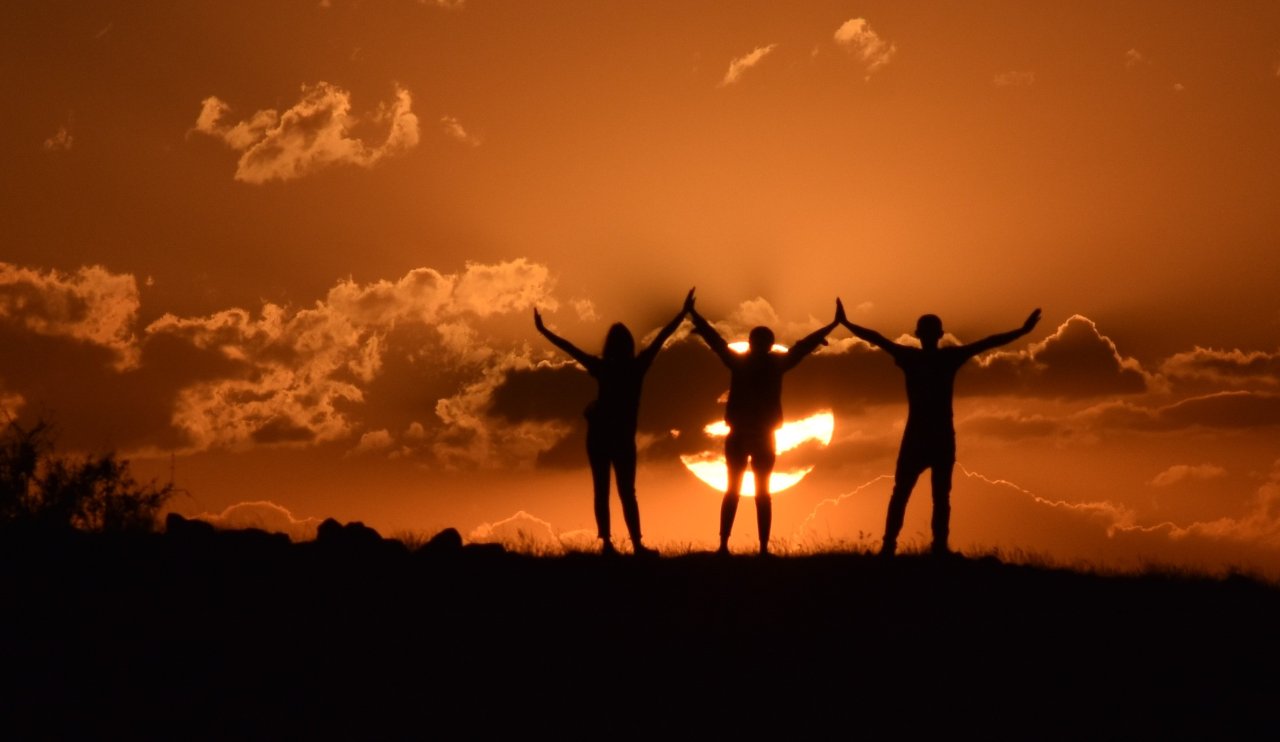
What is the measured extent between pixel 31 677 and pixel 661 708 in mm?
5864

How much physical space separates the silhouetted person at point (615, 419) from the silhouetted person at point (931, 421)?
11.0ft

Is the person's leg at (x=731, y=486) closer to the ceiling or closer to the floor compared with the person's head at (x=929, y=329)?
closer to the floor

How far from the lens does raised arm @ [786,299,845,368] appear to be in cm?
1636

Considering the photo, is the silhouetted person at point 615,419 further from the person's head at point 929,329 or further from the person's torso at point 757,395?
the person's head at point 929,329

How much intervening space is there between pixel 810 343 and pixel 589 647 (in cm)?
601

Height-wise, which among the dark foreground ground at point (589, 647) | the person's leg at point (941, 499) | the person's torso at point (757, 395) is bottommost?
the dark foreground ground at point (589, 647)

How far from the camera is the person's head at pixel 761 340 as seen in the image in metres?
16.2

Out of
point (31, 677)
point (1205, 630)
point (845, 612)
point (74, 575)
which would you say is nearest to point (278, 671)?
point (31, 677)

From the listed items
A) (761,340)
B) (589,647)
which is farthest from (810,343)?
(589,647)

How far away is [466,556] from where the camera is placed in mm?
15719

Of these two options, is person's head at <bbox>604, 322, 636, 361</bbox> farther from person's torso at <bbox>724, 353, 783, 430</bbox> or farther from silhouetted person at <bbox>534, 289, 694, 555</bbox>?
person's torso at <bbox>724, 353, 783, 430</bbox>

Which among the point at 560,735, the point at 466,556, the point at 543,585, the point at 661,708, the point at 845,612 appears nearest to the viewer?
the point at 560,735

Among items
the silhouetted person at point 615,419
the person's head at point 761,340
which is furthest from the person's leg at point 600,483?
the person's head at point 761,340

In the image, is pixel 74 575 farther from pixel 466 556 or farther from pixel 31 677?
pixel 466 556
